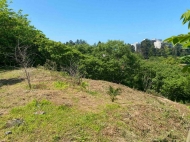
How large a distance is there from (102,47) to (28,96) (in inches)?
666

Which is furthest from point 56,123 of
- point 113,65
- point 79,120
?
point 113,65

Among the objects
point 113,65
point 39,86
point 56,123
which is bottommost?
point 56,123

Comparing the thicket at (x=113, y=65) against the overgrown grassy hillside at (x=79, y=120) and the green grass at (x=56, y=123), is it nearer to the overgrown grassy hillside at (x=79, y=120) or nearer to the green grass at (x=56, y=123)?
the overgrown grassy hillside at (x=79, y=120)

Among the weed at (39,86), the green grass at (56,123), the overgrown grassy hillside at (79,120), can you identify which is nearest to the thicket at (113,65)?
the weed at (39,86)

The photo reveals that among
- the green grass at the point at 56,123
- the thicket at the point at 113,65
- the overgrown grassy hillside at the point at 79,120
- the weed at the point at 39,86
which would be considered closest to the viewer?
the green grass at the point at 56,123

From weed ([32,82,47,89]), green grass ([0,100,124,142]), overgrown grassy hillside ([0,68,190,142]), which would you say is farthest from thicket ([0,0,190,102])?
green grass ([0,100,124,142])

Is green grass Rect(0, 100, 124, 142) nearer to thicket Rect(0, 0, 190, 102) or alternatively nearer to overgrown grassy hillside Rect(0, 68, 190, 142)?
overgrown grassy hillside Rect(0, 68, 190, 142)

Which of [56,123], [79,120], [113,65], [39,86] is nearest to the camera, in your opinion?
[56,123]

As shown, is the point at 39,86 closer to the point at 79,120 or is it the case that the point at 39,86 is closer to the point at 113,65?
the point at 79,120

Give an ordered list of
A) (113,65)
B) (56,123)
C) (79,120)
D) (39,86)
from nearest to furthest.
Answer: (56,123), (79,120), (39,86), (113,65)

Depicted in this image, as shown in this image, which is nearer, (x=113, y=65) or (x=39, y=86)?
(x=39, y=86)

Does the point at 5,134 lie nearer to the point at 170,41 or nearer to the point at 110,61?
the point at 170,41

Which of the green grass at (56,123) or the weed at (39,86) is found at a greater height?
the weed at (39,86)

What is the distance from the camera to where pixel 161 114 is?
664 cm
